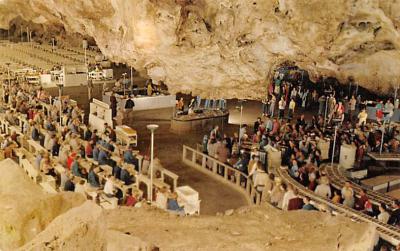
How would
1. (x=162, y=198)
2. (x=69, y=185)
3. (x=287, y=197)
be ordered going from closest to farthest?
(x=162, y=198)
(x=287, y=197)
(x=69, y=185)

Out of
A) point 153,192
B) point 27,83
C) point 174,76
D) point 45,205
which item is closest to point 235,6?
point 174,76

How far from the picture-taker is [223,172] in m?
15.7

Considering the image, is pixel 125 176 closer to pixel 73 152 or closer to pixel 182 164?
pixel 73 152

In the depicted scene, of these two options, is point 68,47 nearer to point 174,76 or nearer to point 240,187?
point 174,76

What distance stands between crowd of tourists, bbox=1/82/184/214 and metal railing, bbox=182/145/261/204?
2.09 meters

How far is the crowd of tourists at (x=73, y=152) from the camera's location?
12.7 metres

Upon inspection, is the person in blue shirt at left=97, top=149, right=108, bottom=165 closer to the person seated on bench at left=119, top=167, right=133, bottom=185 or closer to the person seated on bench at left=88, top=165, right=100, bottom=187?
the person seated on bench at left=119, top=167, right=133, bottom=185

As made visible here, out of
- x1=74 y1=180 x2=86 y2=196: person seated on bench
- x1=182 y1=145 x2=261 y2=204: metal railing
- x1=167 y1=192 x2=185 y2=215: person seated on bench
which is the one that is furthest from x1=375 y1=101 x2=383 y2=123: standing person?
x1=74 y1=180 x2=86 y2=196: person seated on bench

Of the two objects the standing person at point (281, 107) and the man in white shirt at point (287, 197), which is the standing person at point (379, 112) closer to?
the standing person at point (281, 107)

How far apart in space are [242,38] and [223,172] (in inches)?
312

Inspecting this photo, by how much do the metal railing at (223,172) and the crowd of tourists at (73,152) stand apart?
2.09 metres

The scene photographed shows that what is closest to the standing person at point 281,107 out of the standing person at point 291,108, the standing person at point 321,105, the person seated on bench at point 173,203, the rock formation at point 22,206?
the standing person at point 291,108

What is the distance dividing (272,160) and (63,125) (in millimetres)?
7841

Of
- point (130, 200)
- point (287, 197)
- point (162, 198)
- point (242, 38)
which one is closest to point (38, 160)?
point (130, 200)
